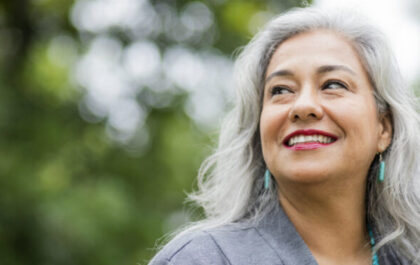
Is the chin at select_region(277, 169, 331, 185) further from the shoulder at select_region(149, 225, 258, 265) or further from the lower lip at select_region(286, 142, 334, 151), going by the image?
the shoulder at select_region(149, 225, 258, 265)

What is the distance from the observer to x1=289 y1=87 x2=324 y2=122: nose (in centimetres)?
267

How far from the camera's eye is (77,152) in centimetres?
864

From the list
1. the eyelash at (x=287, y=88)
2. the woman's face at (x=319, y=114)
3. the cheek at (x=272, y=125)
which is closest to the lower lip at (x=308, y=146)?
the woman's face at (x=319, y=114)

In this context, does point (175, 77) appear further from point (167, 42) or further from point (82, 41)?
point (82, 41)

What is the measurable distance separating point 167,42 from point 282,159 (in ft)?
21.1

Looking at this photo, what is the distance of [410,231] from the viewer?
117 inches

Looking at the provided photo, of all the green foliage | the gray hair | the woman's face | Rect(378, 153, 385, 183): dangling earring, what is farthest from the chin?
the green foliage

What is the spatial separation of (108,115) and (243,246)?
20.7ft

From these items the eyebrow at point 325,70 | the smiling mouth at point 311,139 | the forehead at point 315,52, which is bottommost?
the smiling mouth at point 311,139

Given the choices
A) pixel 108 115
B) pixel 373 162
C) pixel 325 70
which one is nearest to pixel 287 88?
pixel 325 70

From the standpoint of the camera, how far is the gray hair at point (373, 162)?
292 cm

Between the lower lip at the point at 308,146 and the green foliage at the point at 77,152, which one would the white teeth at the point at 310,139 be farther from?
the green foliage at the point at 77,152

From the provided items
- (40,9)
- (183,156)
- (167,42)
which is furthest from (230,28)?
(40,9)

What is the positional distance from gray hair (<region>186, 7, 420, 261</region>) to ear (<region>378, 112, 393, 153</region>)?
0.7 inches
